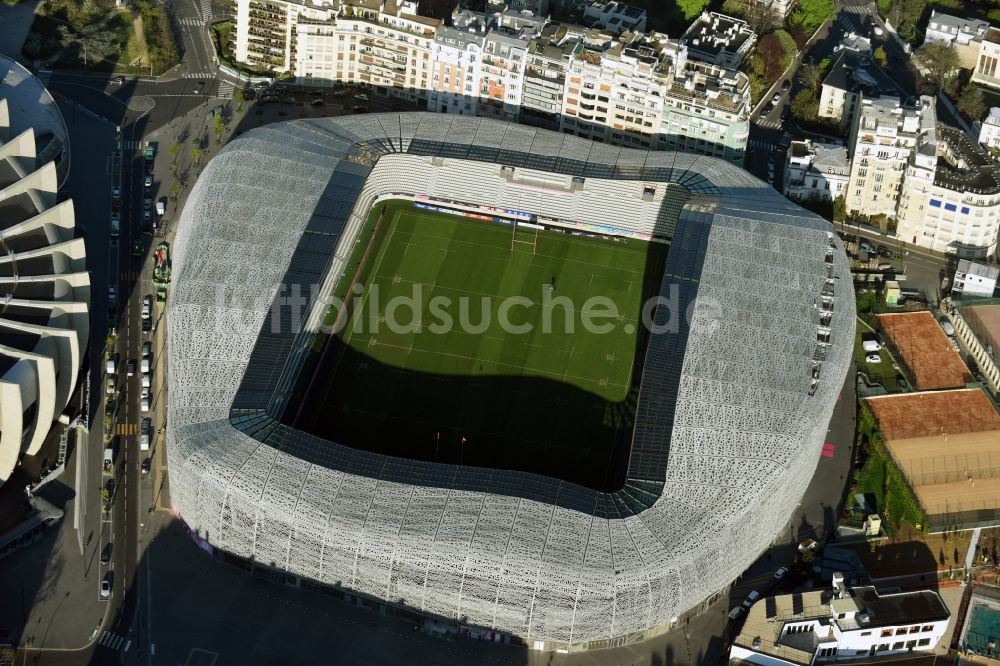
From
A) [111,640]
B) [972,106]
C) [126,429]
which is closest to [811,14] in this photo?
[972,106]

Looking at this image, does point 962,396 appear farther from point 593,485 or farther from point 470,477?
point 470,477

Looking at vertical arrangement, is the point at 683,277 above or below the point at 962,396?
above

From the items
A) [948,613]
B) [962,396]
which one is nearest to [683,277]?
[962,396]

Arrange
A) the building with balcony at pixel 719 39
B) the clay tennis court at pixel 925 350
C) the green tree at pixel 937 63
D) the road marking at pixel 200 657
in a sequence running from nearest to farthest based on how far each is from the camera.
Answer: the road marking at pixel 200 657, the clay tennis court at pixel 925 350, the building with balcony at pixel 719 39, the green tree at pixel 937 63

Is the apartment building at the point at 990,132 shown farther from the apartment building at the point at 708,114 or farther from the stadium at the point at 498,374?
the stadium at the point at 498,374

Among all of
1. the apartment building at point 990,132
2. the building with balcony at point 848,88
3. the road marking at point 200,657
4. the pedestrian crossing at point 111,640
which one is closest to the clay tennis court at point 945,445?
the apartment building at point 990,132

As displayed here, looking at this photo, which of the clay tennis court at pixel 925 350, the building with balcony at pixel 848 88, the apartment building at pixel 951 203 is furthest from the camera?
the building with balcony at pixel 848 88
